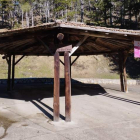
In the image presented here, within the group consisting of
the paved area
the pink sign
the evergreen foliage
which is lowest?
the paved area

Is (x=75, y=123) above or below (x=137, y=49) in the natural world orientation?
below

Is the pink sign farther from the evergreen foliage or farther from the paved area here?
the evergreen foliage

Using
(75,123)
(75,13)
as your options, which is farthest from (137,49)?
(75,13)

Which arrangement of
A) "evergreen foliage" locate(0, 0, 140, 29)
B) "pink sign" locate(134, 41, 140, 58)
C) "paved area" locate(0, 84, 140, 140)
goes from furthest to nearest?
"evergreen foliage" locate(0, 0, 140, 29) → "pink sign" locate(134, 41, 140, 58) → "paved area" locate(0, 84, 140, 140)

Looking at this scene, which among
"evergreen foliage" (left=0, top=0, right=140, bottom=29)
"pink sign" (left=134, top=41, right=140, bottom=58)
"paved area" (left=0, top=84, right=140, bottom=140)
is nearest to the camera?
"paved area" (left=0, top=84, right=140, bottom=140)

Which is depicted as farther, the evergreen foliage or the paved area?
the evergreen foliage

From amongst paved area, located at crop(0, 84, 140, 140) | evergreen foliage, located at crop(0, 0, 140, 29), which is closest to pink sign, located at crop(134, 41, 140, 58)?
paved area, located at crop(0, 84, 140, 140)

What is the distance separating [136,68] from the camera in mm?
30859

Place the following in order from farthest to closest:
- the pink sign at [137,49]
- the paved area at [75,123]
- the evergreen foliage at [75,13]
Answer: the evergreen foliage at [75,13], the pink sign at [137,49], the paved area at [75,123]

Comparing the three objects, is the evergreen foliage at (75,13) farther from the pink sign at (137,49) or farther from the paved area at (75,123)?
the pink sign at (137,49)

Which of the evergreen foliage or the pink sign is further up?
the evergreen foliage

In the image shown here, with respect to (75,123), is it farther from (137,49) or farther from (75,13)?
(75,13)

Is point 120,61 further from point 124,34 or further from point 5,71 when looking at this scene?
point 5,71

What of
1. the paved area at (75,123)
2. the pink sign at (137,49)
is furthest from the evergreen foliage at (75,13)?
the pink sign at (137,49)
